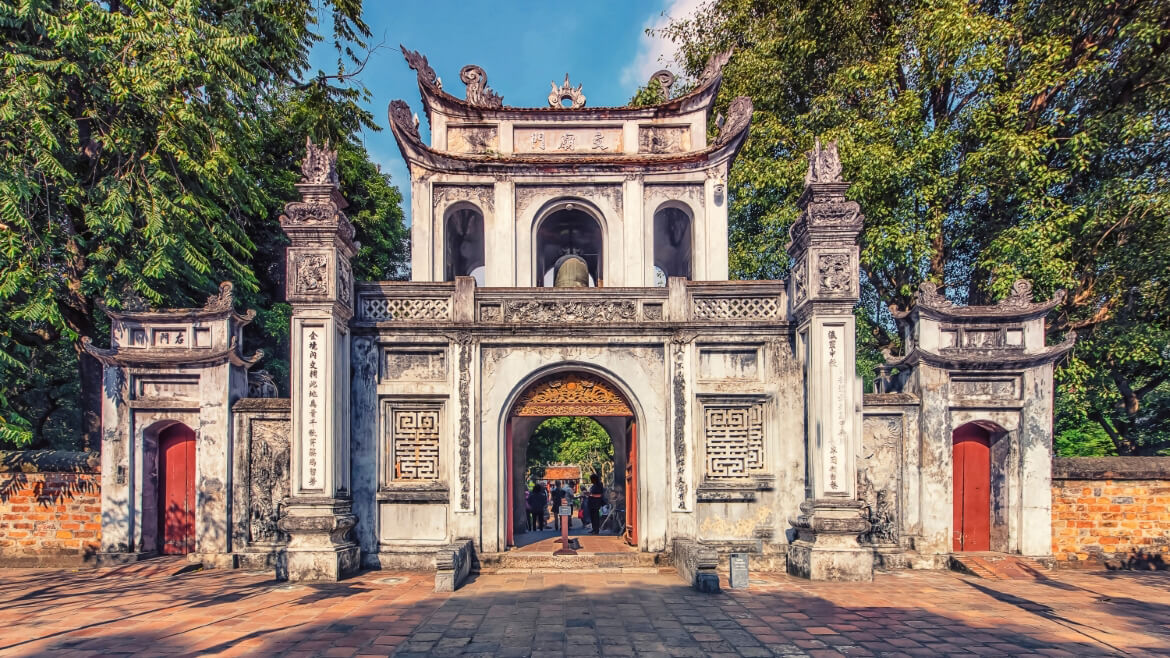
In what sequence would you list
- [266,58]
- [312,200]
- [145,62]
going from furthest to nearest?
[266,58], [145,62], [312,200]

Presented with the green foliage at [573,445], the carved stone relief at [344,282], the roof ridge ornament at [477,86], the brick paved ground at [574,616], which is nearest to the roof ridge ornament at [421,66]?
the roof ridge ornament at [477,86]

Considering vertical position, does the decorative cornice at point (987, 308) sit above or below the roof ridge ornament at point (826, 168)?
below

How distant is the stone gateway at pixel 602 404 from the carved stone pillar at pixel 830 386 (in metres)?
0.04

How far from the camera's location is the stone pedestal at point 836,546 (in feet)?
28.7

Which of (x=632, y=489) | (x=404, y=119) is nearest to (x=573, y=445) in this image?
(x=632, y=489)

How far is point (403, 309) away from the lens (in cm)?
1014

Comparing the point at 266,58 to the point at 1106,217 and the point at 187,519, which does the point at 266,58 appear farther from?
the point at 1106,217

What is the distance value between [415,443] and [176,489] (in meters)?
3.78

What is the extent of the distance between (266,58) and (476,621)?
1138 centimetres

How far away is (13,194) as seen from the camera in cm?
862

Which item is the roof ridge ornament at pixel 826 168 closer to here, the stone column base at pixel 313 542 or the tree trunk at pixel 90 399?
the stone column base at pixel 313 542

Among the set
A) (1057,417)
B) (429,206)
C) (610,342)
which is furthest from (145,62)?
(1057,417)

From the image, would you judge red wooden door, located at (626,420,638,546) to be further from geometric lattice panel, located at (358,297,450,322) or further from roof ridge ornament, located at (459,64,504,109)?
roof ridge ornament, located at (459,64,504,109)

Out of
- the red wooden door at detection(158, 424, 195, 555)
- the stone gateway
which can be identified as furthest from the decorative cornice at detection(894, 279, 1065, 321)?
the red wooden door at detection(158, 424, 195, 555)
